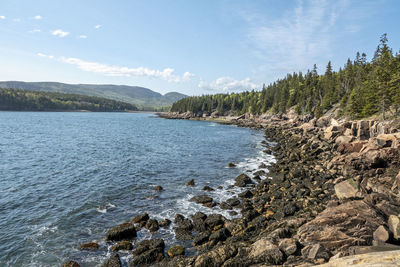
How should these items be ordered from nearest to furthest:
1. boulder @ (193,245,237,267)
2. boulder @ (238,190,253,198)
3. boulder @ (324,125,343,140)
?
boulder @ (193,245,237,267)
boulder @ (238,190,253,198)
boulder @ (324,125,343,140)

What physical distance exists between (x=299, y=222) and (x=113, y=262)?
13.5 meters

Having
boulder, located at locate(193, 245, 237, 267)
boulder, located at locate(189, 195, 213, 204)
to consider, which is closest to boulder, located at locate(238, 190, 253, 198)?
boulder, located at locate(189, 195, 213, 204)

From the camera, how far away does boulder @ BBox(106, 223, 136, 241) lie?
16297 millimetres

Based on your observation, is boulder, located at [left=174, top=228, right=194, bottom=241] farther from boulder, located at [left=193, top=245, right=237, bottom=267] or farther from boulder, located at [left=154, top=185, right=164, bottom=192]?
boulder, located at [left=154, top=185, right=164, bottom=192]

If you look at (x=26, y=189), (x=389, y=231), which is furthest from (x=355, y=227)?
(x=26, y=189)

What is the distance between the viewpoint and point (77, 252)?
14836 mm

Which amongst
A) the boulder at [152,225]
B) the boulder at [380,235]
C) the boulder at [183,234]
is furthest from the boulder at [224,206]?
the boulder at [380,235]

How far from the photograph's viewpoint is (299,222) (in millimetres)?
15250

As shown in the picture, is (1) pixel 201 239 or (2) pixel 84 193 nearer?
(1) pixel 201 239

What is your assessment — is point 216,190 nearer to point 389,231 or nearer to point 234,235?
point 234,235

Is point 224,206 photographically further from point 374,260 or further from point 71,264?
point 374,260

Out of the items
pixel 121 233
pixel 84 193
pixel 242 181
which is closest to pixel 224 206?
pixel 242 181

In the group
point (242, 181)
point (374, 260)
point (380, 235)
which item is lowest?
point (242, 181)

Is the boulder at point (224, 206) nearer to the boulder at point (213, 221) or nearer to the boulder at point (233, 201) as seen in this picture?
the boulder at point (233, 201)
